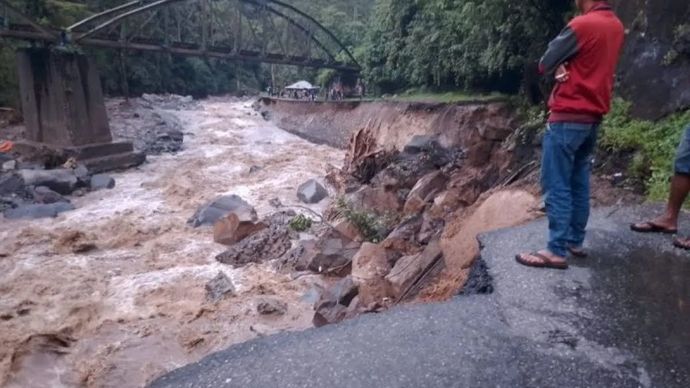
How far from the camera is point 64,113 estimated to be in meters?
18.5

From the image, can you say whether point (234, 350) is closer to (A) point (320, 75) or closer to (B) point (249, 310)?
(B) point (249, 310)

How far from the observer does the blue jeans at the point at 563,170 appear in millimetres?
3914

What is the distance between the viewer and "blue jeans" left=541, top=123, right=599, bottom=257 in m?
3.91

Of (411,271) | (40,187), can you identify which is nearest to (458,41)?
(411,271)

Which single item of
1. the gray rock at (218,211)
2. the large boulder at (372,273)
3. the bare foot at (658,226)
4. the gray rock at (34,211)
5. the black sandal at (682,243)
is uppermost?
the bare foot at (658,226)

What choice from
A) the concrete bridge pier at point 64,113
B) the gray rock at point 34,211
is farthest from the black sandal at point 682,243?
the concrete bridge pier at point 64,113

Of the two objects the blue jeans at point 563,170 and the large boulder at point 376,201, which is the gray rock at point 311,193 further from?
the blue jeans at point 563,170

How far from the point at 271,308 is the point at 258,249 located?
2419 mm

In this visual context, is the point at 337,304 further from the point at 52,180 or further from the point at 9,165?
the point at 9,165

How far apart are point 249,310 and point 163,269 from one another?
2395 millimetres

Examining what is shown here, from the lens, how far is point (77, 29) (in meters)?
21.2

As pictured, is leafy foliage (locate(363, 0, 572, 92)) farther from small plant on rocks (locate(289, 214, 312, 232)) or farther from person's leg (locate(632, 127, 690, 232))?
person's leg (locate(632, 127, 690, 232))

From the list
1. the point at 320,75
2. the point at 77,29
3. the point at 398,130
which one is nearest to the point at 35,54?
the point at 77,29

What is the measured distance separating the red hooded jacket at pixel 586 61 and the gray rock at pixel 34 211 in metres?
12.3
